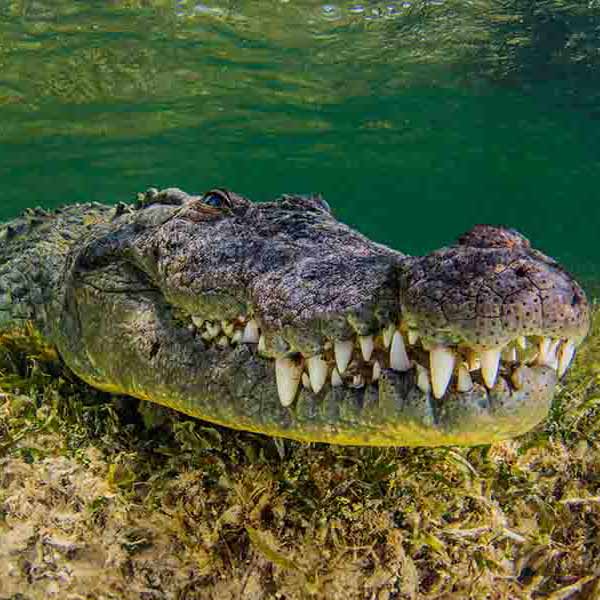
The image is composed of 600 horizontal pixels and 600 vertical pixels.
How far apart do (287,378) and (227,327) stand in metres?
0.46

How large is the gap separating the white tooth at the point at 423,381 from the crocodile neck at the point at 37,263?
2.47 meters

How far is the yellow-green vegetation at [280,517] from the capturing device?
208 cm

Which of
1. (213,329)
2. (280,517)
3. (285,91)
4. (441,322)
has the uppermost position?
(441,322)

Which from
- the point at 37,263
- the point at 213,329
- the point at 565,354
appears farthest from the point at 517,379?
the point at 37,263

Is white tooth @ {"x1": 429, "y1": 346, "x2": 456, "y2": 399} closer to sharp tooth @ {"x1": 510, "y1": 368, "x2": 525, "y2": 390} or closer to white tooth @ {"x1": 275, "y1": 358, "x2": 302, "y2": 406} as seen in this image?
sharp tooth @ {"x1": 510, "y1": 368, "x2": 525, "y2": 390}

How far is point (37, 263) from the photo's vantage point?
3.93 m

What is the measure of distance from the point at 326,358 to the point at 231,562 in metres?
0.91

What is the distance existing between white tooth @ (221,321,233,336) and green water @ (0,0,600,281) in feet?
45.6

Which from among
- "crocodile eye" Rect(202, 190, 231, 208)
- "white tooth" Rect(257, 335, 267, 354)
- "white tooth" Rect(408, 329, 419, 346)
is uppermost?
"white tooth" Rect(408, 329, 419, 346)

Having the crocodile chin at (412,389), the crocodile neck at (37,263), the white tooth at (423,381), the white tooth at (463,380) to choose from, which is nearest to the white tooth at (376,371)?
the crocodile chin at (412,389)

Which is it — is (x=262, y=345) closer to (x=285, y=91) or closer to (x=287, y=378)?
(x=287, y=378)

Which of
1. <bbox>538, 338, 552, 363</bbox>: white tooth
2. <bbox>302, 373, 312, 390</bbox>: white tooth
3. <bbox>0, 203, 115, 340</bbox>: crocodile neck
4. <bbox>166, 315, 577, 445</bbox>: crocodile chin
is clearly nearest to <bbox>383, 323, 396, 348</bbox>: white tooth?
<bbox>166, 315, 577, 445</bbox>: crocodile chin

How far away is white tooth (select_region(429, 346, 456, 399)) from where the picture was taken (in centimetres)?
168

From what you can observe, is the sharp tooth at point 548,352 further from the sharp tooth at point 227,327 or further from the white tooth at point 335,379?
the sharp tooth at point 227,327
